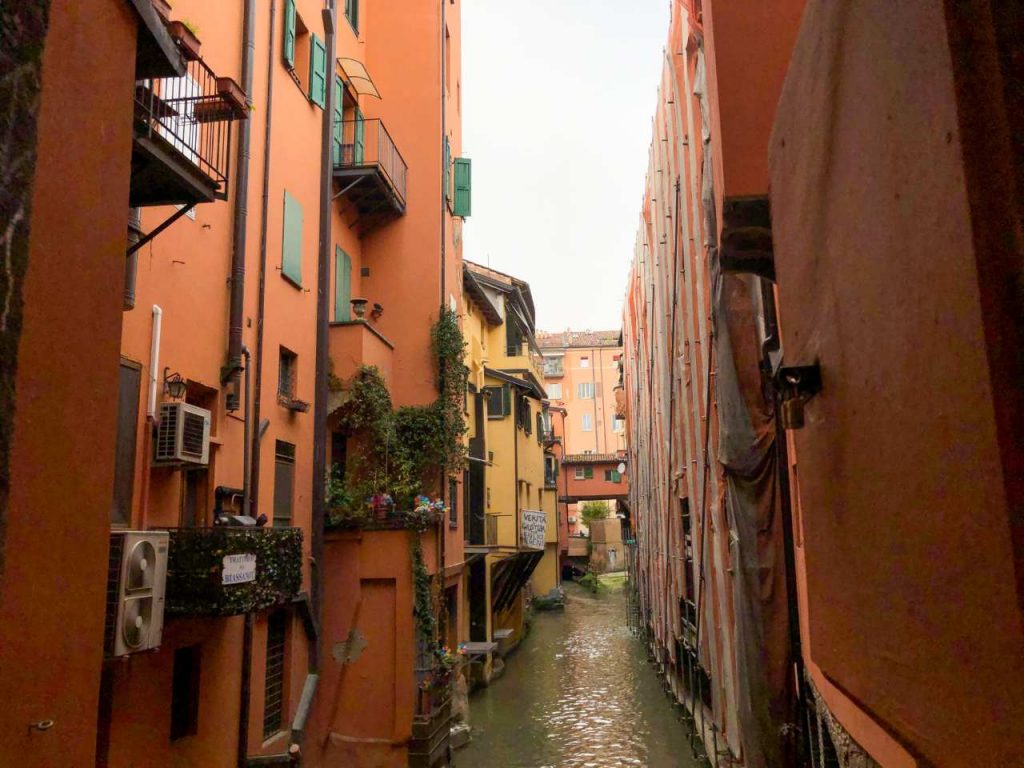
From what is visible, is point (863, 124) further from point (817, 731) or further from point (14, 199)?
point (817, 731)

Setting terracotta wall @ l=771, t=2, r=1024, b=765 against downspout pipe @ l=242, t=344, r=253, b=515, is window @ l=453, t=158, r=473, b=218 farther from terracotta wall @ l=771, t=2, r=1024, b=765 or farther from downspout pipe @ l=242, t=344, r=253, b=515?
terracotta wall @ l=771, t=2, r=1024, b=765

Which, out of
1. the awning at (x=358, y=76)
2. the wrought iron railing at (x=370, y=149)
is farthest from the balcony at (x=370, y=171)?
the awning at (x=358, y=76)

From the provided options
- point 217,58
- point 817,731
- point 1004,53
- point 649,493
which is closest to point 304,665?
point 817,731

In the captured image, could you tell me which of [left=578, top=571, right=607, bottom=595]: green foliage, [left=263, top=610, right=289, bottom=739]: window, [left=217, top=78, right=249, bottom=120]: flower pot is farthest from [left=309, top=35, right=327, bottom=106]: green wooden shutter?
[left=578, top=571, right=607, bottom=595]: green foliage

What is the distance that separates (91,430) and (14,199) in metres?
1.28

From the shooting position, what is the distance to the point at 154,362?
7.93m

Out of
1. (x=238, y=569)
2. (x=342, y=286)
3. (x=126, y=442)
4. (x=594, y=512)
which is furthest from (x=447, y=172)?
(x=594, y=512)

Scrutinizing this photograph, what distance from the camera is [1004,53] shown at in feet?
6.60

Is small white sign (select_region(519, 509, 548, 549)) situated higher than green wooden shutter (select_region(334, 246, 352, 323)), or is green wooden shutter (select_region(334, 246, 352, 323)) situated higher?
green wooden shutter (select_region(334, 246, 352, 323))

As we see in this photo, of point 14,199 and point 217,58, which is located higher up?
point 217,58

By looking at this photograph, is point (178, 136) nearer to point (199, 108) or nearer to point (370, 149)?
point (199, 108)

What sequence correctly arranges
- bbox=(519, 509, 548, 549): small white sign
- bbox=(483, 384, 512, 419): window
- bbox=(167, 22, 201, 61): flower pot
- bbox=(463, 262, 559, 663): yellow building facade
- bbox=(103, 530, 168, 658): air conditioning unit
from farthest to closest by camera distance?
bbox=(483, 384, 512, 419): window → bbox=(519, 509, 548, 549): small white sign → bbox=(463, 262, 559, 663): yellow building facade → bbox=(167, 22, 201, 61): flower pot → bbox=(103, 530, 168, 658): air conditioning unit

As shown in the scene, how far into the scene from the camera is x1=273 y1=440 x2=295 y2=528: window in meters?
11.2

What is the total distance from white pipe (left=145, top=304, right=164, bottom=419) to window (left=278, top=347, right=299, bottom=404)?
3535 mm
